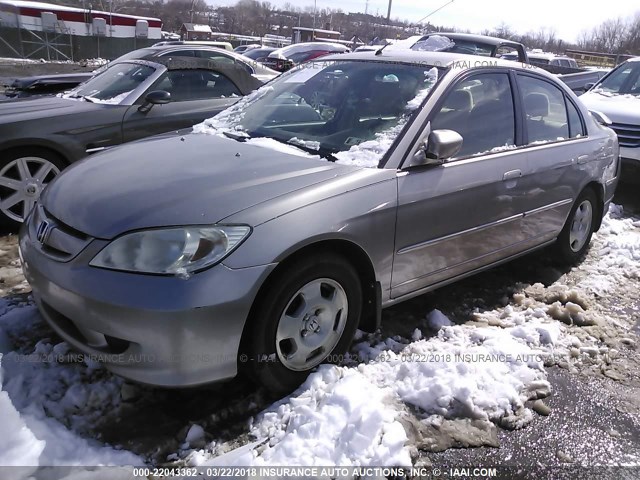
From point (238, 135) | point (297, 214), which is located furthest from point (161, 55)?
point (297, 214)

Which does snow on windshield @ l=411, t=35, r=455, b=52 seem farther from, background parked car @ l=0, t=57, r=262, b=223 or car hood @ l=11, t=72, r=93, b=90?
car hood @ l=11, t=72, r=93, b=90

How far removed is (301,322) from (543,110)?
271 centimetres

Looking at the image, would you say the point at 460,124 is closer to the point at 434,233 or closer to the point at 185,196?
the point at 434,233

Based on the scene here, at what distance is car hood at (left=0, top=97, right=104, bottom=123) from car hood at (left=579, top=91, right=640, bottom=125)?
6.39 m

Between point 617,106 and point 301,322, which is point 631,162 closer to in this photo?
point 617,106

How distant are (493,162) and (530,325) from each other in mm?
1104

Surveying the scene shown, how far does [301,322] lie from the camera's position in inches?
105

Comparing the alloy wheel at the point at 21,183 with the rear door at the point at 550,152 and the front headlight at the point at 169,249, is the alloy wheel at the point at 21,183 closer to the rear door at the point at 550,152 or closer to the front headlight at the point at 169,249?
the front headlight at the point at 169,249

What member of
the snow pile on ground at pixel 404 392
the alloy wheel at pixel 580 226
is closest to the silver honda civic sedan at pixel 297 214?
the snow pile on ground at pixel 404 392

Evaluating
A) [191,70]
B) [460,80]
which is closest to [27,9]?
[191,70]

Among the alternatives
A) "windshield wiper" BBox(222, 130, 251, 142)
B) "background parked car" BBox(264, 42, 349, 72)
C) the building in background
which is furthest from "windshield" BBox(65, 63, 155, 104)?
the building in background

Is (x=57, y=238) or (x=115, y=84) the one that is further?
(x=115, y=84)

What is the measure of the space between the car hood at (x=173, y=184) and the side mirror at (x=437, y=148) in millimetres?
461

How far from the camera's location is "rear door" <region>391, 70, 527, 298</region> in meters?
3.09
